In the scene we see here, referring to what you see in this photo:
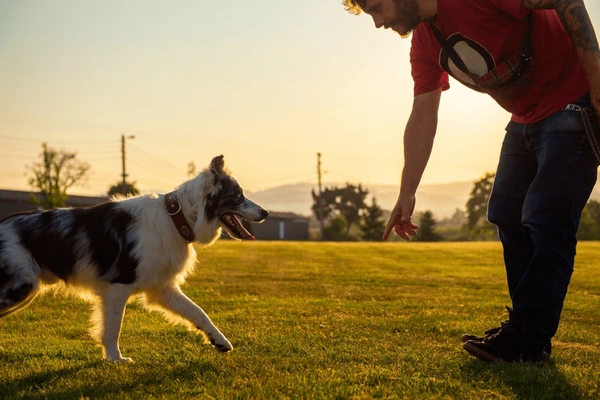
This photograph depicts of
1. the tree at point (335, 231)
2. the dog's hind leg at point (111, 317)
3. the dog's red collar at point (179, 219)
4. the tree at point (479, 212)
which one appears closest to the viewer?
the dog's hind leg at point (111, 317)

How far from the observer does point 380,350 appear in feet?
17.8

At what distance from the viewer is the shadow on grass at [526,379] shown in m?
3.88

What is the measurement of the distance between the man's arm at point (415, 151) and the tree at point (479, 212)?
80.4m

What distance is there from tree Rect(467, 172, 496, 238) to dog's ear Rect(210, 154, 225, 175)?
263 feet

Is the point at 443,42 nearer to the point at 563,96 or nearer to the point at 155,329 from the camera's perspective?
the point at 563,96

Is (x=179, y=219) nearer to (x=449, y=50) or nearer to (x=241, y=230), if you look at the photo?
(x=241, y=230)

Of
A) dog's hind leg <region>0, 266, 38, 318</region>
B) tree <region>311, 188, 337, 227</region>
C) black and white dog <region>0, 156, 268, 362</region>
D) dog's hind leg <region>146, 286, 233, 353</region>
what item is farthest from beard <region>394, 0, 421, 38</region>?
tree <region>311, 188, 337, 227</region>

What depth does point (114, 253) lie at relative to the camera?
5590mm

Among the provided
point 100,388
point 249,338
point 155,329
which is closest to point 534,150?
point 249,338

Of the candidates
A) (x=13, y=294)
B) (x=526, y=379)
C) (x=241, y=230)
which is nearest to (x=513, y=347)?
(x=526, y=379)

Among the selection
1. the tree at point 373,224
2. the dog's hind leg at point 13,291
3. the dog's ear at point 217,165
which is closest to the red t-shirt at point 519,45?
the dog's ear at point 217,165

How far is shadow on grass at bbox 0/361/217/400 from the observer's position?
4.02 m

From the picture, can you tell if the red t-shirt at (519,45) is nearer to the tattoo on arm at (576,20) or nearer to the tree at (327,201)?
the tattoo on arm at (576,20)

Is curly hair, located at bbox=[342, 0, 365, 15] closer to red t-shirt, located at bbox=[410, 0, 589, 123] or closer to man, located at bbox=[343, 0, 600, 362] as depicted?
man, located at bbox=[343, 0, 600, 362]
